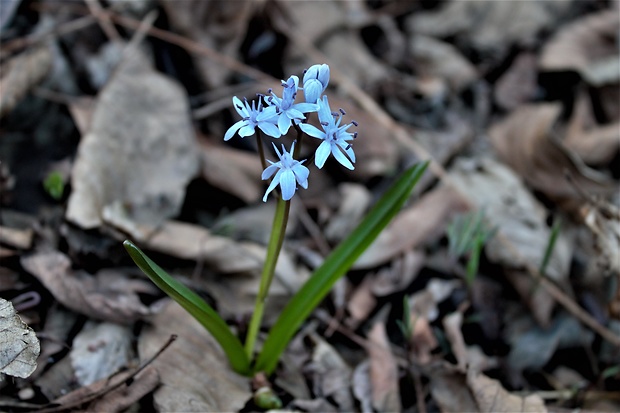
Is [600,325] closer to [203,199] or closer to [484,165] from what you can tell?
[484,165]

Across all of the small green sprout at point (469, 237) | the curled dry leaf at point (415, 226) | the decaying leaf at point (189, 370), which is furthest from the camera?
the curled dry leaf at point (415, 226)

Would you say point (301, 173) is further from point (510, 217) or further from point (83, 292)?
point (510, 217)

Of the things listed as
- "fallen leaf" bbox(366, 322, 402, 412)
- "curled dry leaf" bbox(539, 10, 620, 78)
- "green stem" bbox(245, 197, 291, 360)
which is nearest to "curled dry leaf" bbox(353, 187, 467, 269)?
"fallen leaf" bbox(366, 322, 402, 412)

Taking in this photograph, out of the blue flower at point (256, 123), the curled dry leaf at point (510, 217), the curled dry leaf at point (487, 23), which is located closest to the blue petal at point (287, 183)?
the blue flower at point (256, 123)

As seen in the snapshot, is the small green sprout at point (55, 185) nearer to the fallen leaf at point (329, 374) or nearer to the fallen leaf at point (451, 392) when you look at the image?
the fallen leaf at point (329, 374)

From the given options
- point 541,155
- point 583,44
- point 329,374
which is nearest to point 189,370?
point 329,374

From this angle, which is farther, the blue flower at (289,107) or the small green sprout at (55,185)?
the small green sprout at (55,185)
